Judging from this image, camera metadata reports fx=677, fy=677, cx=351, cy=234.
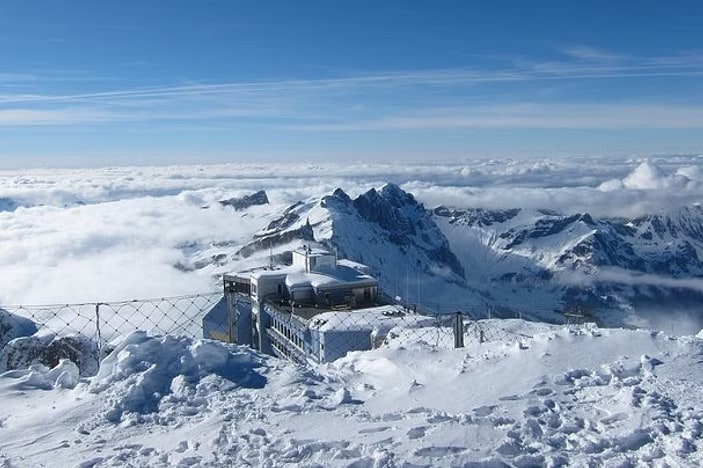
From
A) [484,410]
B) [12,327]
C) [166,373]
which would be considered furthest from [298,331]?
[12,327]

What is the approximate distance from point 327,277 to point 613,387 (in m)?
Answer: 36.5

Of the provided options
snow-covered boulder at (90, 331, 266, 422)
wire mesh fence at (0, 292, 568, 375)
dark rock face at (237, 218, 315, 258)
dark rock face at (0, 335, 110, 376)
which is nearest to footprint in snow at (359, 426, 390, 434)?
snow-covered boulder at (90, 331, 266, 422)

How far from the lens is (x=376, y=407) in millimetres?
9320

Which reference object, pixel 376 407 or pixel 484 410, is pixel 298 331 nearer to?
pixel 376 407

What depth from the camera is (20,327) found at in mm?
69938

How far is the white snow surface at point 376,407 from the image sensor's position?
7.84m

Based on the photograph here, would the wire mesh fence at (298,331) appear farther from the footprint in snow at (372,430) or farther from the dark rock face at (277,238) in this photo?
the dark rock face at (277,238)

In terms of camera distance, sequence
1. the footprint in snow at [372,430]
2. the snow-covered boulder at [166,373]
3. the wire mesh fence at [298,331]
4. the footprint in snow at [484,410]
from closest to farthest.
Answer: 1. the footprint in snow at [372,430]
2. the footprint in snow at [484,410]
3. the snow-covered boulder at [166,373]
4. the wire mesh fence at [298,331]

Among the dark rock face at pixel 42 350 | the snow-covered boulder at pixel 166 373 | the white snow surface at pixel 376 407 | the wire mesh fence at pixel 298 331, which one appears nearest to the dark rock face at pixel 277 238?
the wire mesh fence at pixel 298 331

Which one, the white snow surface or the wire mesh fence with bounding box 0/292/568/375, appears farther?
the wire mesh fence with bounding box 0/292/568/375

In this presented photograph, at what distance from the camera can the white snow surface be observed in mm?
7844

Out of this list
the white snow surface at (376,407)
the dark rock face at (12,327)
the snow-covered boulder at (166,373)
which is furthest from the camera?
the dark rock face at (12,327)

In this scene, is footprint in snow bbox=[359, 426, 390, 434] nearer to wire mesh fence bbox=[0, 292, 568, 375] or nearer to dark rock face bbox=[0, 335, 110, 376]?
wire mesh fence bbox=[0, 292, 568, 375]

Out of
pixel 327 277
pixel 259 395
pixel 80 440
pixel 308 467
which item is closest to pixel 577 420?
pixel 308 467
